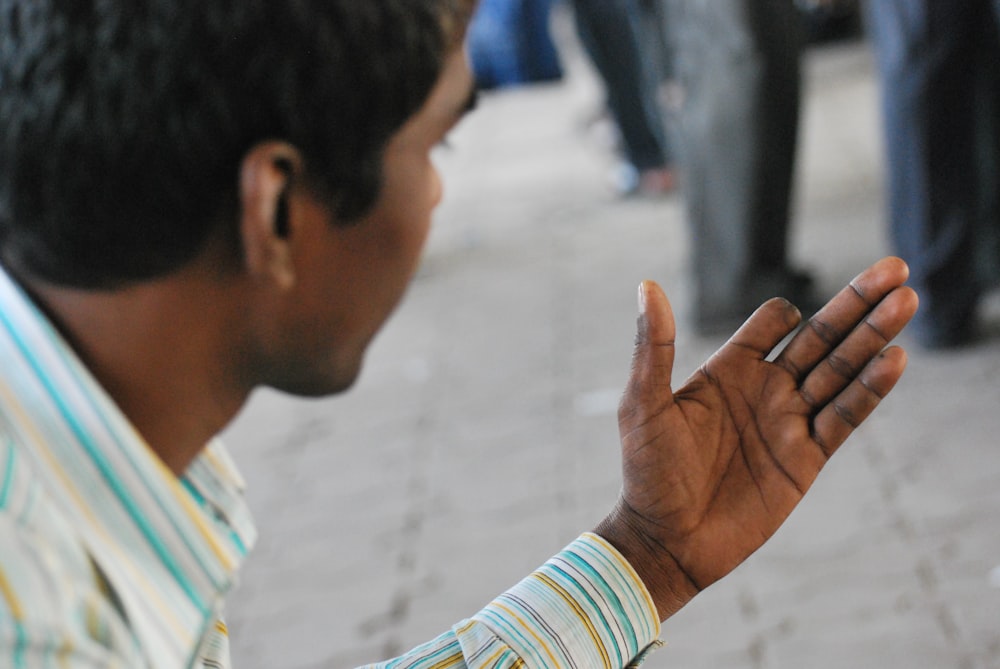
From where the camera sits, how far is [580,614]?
113 centimetres

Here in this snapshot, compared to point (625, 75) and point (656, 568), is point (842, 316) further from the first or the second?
point (625, 75)

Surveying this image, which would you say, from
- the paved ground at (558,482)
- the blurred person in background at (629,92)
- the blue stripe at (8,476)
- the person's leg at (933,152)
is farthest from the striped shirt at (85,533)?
the blurred person in background at (629,92)

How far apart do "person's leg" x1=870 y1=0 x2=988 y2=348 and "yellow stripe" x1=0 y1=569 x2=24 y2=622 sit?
2486 mm

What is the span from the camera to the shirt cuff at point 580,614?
1107 mm

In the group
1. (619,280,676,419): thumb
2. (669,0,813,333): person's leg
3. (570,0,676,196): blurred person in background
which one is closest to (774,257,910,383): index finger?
(619,280,676,419): thumb

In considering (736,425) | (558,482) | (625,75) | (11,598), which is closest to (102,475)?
(11,598)

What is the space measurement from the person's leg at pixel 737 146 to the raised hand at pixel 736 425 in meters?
1.82

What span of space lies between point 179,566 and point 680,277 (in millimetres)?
2962

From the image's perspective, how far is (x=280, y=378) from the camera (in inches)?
36.9

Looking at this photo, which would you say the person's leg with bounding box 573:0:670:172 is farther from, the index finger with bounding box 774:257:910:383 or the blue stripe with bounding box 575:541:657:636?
the blue stripe with bounding box 575:541:657:636

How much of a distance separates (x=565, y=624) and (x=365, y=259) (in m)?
0.42

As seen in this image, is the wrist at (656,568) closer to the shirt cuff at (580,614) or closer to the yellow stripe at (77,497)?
the shirt cuff at (580,614)

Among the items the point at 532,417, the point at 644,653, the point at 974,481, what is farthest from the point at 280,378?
the point at 532,417

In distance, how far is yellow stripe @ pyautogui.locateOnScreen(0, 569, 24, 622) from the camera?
700 mm
